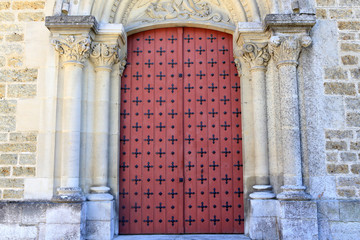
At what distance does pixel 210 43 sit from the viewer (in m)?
5.72

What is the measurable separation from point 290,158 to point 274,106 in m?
0.71

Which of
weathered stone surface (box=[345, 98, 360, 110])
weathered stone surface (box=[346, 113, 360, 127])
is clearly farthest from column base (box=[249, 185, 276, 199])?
weathered stone surface (box=[345, 98, 360, 110])

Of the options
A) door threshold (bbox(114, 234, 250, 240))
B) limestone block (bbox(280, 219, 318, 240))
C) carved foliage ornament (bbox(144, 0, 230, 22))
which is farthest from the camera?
carved foliage ornament (bbox(144, 0, 230, 22))

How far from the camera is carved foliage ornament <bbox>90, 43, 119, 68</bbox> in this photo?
521 cm

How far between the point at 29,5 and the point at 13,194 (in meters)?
2.47

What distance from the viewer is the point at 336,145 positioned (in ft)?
15.9

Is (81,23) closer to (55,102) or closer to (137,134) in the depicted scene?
(55,102)

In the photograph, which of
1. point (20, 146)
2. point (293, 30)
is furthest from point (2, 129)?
point (293, 30)

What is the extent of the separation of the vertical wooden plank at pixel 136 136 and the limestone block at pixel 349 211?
2.51 meters

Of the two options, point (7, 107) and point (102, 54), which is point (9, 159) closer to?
point (7, 107)

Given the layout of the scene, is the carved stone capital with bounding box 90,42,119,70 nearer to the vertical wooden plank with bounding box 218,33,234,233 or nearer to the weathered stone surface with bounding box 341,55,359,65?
the vertical wooden plank with bounding box 218,33,234,233

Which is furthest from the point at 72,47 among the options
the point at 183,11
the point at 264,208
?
Result: the point at 264,208

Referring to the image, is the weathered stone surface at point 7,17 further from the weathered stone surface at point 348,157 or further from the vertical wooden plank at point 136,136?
the weathered stone surface at point 348,157

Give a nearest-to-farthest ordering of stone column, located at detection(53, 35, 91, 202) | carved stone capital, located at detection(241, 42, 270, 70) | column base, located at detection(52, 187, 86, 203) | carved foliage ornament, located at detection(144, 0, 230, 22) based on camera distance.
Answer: column base, located at detection(52, 187, 86, 203) < stone column, located at detection(53, 35, 91, 202) < carved stone capital, located at detection(241, 42, 270, 70) < carved foliage ornament, located at detection(144, 0, 230, 22)
